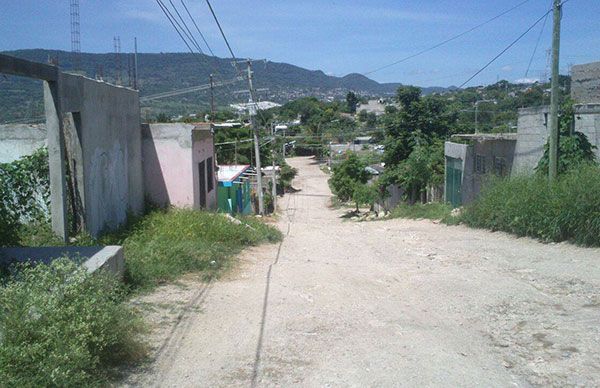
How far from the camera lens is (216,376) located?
17.2ft

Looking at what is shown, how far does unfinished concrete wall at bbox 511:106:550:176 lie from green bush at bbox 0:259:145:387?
1577 centimetres

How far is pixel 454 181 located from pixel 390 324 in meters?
20.5

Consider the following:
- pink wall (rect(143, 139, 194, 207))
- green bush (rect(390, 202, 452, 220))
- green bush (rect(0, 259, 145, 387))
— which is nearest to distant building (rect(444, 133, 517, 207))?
green bush (rect(390, 202, 452, 220))

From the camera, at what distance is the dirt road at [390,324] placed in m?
5.32

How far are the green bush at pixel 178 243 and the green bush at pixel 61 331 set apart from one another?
271 cm

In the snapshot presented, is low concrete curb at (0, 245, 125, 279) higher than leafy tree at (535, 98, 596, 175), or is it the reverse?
leafy tree at (535, 98, 596, 175)

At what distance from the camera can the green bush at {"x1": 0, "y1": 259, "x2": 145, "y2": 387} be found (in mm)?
4340

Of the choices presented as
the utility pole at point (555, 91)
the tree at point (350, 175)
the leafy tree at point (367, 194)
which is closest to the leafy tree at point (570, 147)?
the utility pole at point (555, 91)

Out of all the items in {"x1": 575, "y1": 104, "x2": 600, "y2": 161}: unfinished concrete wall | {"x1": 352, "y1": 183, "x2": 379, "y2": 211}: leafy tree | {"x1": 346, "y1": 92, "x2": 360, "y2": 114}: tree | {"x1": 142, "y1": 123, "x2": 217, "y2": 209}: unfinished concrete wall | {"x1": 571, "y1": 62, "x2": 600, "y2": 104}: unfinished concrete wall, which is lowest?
{"x1": 352, "y1": 183, "x2": 379, "y2": 211}: leafy tree

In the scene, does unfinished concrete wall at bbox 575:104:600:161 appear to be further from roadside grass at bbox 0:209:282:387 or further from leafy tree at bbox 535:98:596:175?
roadside grass at bbox 0:209:282:387

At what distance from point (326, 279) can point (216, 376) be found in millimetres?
4736

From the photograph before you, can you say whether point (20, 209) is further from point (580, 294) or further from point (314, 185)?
point (314, 185)

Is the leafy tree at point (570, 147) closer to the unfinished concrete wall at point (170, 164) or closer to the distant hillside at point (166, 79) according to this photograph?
the unfinished concrete wall at point (170, 164)

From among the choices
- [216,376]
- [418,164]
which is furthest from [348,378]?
[418,164]
